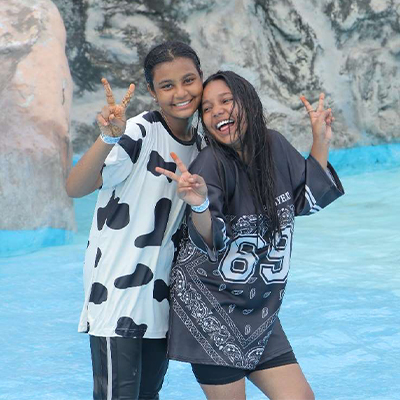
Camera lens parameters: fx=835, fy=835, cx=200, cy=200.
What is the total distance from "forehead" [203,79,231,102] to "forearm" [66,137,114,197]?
326 mm

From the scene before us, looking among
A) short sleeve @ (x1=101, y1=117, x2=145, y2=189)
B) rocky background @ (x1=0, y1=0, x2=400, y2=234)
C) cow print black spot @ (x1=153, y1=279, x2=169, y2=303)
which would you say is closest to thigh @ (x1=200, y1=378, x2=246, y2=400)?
cow print black spot @ (x1=153, y1=279, x2=169, y2=303)

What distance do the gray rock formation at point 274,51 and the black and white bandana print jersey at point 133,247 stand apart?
6371 mm

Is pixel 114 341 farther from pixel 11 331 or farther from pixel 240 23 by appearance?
pixel 240 23

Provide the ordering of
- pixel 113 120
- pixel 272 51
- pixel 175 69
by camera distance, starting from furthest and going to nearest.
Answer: pixel 272 51 < pixel 175 69 < pixel 113 120

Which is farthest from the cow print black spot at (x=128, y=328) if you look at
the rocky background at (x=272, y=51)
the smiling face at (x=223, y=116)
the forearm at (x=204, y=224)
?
the rocky background at (x=272, y=51)

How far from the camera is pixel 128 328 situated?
7.39ft

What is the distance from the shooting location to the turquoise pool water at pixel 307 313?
369 centimetres

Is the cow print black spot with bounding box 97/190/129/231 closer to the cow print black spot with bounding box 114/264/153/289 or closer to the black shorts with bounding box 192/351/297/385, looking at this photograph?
the cow print black spot with bounding box 114/264/153/289

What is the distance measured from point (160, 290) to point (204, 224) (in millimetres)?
299

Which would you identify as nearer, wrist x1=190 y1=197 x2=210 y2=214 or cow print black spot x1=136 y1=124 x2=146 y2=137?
wrist x1=190 y1=197 x2=210 y2=214

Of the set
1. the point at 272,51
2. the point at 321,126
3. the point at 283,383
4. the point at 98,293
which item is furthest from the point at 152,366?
the point at 272,51

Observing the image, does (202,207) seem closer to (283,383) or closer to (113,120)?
(113,120)

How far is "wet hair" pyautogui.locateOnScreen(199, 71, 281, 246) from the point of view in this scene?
227 centimetres

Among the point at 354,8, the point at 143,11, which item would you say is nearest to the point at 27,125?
the point at 143,11
